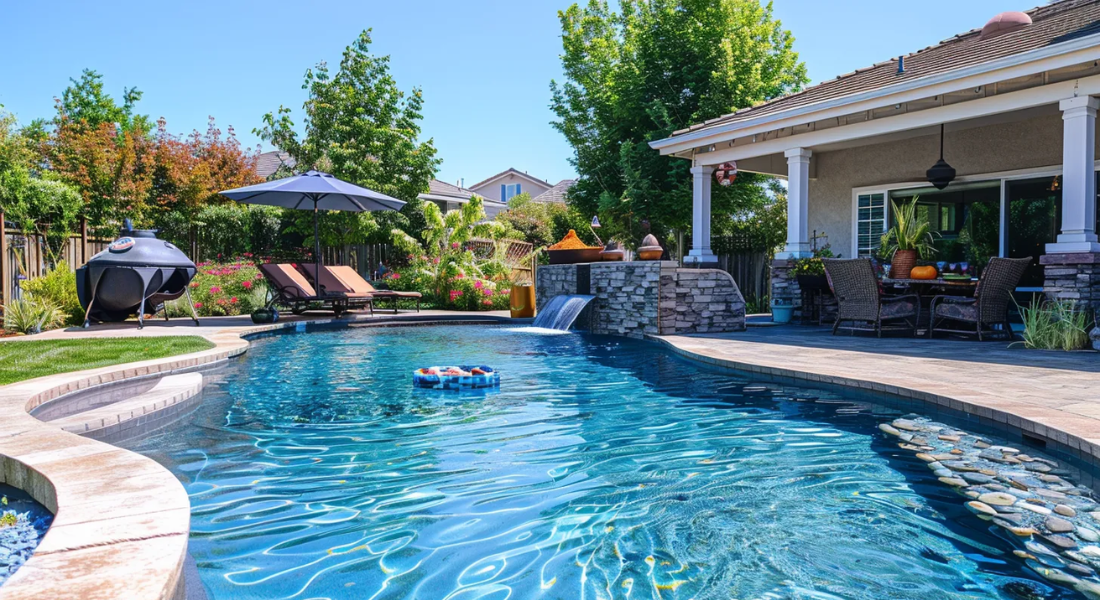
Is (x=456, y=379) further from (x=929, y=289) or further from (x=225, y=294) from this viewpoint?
(x=225, y=294)

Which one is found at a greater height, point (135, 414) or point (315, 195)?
point (315, 195)

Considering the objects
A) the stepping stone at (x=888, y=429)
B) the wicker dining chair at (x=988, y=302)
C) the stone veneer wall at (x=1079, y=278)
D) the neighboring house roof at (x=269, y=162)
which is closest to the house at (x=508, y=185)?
the neighboring house roof at (x=269, y=162)

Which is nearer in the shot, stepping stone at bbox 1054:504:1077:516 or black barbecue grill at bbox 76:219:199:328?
stepping stone at bbox 1054:504:1077:516

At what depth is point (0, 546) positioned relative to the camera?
2.41 metres

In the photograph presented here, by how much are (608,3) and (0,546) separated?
26737 mm

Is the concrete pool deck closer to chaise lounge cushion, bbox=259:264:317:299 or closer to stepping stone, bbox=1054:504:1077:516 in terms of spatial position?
stepping stone, bbox=1054:504:1077:516

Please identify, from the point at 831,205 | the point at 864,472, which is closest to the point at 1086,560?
the point at 864,472

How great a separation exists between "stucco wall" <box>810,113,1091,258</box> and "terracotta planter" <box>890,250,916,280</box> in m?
3.04

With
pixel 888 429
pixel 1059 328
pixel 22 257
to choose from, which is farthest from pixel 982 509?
pixel 22 257

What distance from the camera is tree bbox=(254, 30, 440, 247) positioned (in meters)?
20.7

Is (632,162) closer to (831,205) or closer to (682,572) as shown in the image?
(831,205)

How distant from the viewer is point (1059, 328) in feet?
23.7

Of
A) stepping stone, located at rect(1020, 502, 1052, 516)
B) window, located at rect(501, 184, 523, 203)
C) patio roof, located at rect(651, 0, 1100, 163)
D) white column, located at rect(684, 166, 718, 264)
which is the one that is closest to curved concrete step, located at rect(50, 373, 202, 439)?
stepping stone, located at rect(1020, 502, 1052, 516)

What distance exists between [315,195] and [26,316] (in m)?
5.01
